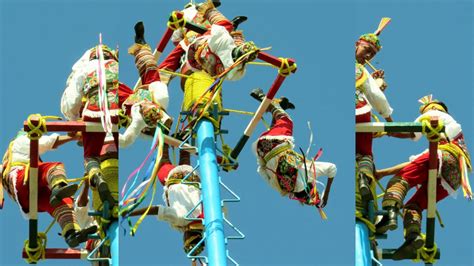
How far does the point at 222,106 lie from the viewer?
64.3 ft

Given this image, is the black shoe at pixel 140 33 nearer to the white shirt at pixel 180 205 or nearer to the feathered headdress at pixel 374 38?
the white shirt at pixel 180 205

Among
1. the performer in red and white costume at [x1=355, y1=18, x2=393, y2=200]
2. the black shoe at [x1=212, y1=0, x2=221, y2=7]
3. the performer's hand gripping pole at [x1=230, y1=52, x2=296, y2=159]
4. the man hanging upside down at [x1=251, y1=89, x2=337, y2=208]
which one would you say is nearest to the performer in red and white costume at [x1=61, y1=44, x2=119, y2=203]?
the performer's hand gripping pole at [x1=230, y1=52, x2=296, y2=159]

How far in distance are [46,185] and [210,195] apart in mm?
1686

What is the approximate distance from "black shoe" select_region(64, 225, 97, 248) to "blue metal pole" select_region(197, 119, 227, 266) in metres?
1.04

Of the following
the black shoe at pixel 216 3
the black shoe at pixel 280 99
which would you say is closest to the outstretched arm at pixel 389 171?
the black shoe at pixel 280 99

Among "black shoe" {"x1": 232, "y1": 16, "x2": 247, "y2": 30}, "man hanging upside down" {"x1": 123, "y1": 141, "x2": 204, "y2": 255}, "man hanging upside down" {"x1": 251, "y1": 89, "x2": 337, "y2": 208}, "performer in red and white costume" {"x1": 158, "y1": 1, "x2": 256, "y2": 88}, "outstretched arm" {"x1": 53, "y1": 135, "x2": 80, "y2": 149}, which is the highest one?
"black shoe" {"x1": 232, "y1": 16, "x2": 247, "y2": 30}

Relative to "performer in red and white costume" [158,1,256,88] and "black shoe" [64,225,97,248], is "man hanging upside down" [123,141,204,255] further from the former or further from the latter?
"performer in red and white costume" [158,1,256,88]

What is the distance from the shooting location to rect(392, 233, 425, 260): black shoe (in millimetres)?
19312

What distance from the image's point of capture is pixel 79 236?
19078 millimetres

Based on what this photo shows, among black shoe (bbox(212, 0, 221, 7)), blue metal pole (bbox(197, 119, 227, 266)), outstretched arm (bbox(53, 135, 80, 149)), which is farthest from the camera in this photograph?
black shoe (bbox(212, 0, 221, 7))

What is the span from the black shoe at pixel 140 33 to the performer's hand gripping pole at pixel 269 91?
117cm

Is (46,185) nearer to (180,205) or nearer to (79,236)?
(79,236)

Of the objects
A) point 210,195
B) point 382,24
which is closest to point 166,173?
point 210,195

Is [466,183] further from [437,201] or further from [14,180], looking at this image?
[14,180]
